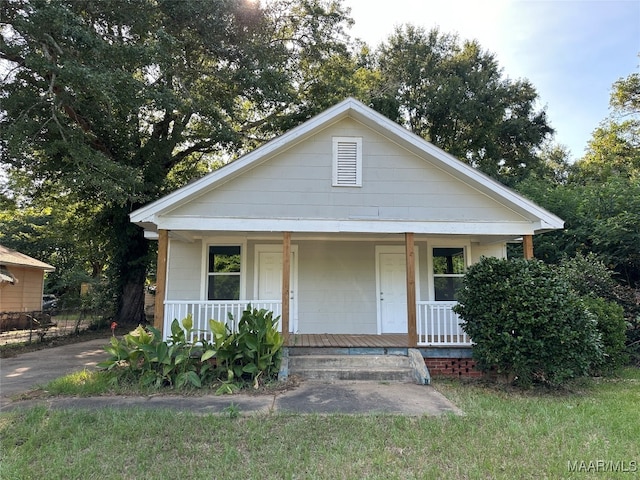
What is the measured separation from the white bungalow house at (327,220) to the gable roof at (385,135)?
0.02 m

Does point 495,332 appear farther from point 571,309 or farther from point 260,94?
point 260,94

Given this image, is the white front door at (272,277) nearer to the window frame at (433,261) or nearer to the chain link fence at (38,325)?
the window frame at (433,261)

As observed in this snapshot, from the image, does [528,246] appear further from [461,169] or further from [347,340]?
[347,340]

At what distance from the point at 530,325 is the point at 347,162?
4573 mm

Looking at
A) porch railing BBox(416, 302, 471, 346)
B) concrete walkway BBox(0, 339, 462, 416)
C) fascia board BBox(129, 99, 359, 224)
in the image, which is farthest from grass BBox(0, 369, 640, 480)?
fascia board BBox(129, 99, 359, 224)

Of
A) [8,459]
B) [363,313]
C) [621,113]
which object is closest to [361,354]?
[363,313]

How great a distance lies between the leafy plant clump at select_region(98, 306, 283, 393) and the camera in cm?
646

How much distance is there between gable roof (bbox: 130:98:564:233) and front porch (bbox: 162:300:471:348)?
78.2 inches

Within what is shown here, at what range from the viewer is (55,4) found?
31.3 feet

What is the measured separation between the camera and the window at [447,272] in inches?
386

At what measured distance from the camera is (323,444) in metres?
4.15

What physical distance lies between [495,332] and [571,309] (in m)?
1.19

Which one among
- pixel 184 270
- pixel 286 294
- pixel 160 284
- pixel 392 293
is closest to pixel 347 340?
pixel 286 294

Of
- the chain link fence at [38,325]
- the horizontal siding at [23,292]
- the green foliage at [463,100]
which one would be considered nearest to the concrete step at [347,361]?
the chain link fence at [38,325]
